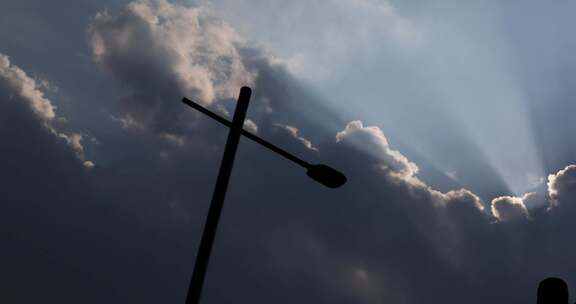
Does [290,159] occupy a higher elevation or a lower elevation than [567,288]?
higher

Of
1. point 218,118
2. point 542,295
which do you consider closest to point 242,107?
point 218,118

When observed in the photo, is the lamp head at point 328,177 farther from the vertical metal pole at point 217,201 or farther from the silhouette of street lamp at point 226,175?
the vertical metal pole at point 217,201

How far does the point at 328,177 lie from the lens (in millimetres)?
9641

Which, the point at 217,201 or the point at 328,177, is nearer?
the point at 217,201

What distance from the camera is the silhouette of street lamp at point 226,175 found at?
7.87 m

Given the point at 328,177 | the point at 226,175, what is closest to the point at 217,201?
the point at 226,175

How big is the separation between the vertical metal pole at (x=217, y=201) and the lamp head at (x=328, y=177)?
4.68 feet

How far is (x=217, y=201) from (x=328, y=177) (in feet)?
6.70

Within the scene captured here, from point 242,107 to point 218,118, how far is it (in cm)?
57

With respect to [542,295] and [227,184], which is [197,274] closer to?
[227,184]

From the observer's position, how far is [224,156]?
29.2 ft

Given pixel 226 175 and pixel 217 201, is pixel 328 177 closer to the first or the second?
pixel 226 175

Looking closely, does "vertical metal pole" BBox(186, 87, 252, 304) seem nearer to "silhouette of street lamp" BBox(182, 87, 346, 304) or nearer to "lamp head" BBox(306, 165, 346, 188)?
"silhouette of street lamp" BBox(182, 87, 346, 304)

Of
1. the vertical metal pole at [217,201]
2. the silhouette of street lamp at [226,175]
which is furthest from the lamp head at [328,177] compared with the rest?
the vertical metal pole at [217,201]
